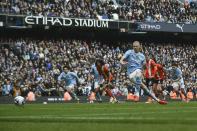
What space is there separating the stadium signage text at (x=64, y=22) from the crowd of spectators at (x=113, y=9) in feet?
1.36

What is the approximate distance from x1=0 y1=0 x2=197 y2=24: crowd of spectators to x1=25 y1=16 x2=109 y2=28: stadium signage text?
1.36 ft

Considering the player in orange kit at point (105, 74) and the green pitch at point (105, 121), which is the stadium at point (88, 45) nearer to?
the player in orange kit at point (105, 74)

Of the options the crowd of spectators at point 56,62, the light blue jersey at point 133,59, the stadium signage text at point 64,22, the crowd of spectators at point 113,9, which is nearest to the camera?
the light blue jersey at point 133,59

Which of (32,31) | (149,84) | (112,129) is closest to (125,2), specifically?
(32,31)

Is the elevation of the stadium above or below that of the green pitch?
above

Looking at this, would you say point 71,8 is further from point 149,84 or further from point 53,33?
point 149,84

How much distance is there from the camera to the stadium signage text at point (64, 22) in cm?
3588

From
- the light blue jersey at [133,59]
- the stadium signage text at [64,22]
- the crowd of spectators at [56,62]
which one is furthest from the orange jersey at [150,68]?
the stadium signage text at [64,22]

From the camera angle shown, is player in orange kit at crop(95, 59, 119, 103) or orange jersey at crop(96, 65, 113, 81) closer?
player in orange kit at crop(95, 59, 119, 103)

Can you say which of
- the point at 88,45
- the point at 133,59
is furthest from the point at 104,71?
the point at 88,45

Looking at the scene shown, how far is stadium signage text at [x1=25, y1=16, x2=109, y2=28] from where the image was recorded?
35.9 meters

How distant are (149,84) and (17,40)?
721 inches

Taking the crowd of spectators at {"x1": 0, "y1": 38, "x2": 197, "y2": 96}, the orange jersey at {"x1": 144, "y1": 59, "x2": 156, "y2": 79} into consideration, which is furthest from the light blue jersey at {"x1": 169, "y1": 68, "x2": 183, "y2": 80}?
the crowd of spectators at {"x1": 0, "y1": 38, "x2": 197, "y2": 96}

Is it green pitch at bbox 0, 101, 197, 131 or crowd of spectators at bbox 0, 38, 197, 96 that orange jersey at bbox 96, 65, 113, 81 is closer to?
crowd of spectators at bbox 0, 38, 197, 96
